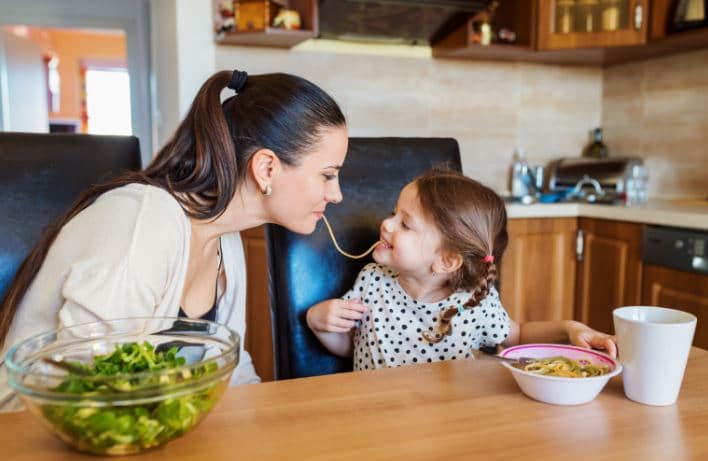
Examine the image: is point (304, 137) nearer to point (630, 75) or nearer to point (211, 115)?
point (211, 115)

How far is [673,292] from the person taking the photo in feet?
7.09

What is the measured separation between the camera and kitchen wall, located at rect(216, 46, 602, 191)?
2.88 metres

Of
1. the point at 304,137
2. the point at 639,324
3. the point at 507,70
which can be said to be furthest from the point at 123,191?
the point at 507,70

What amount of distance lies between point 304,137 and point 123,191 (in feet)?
1.06

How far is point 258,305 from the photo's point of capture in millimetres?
2498

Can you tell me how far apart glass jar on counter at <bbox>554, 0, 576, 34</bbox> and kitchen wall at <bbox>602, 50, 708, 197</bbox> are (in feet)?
1.74

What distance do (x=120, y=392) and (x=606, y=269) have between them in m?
2.21

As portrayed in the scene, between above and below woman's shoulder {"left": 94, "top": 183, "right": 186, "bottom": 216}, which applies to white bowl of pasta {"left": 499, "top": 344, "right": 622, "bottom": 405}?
below

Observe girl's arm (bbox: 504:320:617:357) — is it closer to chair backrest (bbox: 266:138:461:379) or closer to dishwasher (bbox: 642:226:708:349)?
chair backrest (bbox: 266:138:461:379)

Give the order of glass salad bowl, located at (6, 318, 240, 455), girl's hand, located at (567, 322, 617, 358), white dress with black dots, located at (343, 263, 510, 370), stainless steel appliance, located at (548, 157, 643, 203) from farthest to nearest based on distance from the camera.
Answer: stainless steel appliance, located at (548, 157, 643, 203) → white dress with black dots, located at (343, 263, 510, 370) → girl's hand, located at (567, 322, 617, 358) → glass salad bowl, located at (6, 318, 240, 455)

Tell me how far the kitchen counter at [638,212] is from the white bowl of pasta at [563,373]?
1375 mm

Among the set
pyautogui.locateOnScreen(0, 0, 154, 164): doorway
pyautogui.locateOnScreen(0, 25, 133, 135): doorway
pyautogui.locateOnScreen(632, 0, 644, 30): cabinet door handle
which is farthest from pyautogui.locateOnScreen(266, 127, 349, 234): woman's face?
pyautogui.locateOnScreen(0, 25, 133, 135): doorway

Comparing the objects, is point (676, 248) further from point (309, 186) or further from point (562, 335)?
point (309, 186)

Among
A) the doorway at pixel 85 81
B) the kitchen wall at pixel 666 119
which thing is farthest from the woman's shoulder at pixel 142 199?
the doorway at pixel 85 81
